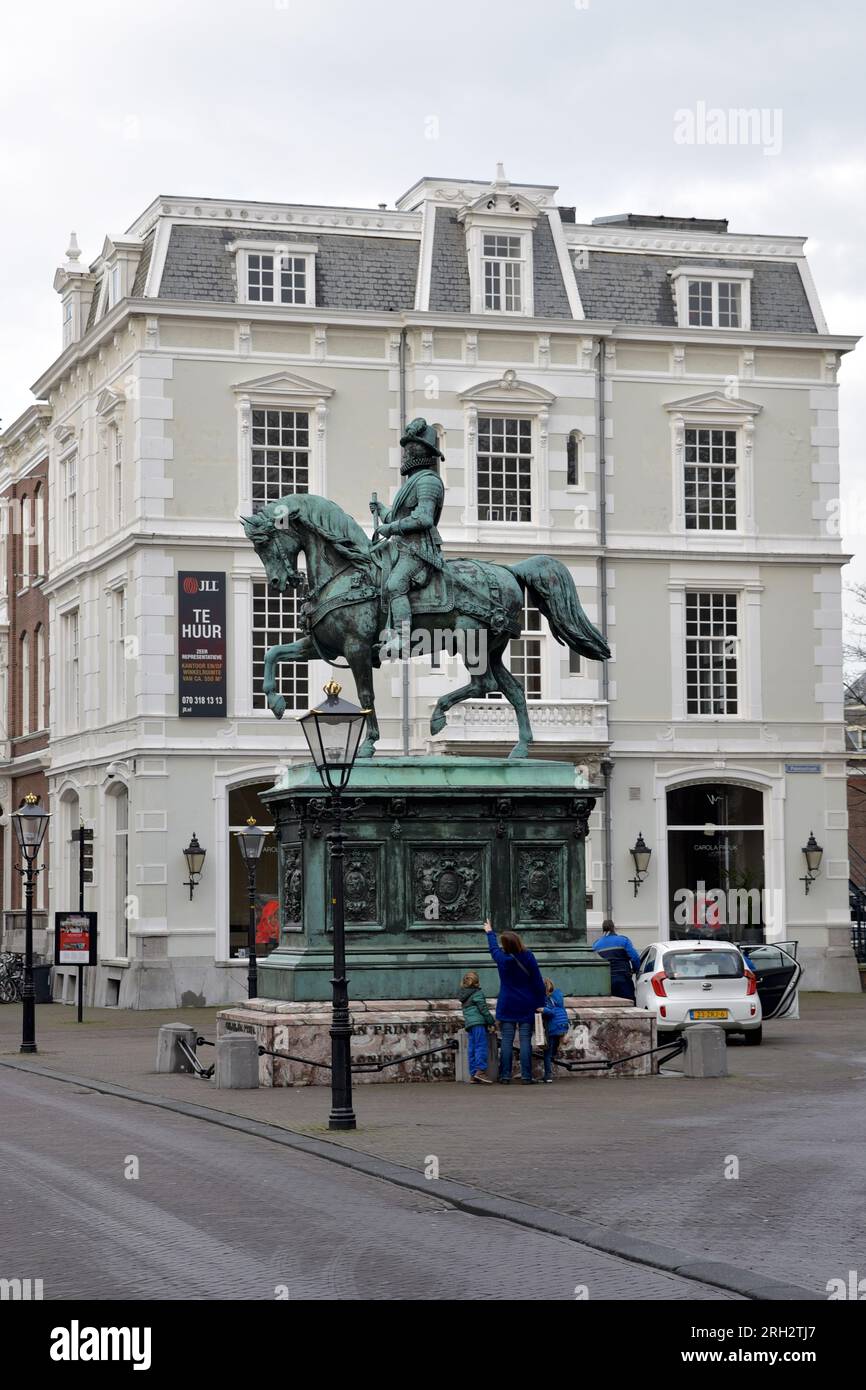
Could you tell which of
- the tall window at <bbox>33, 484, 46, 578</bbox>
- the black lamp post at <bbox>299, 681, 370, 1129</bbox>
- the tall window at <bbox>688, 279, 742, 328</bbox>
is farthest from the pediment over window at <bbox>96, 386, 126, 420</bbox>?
the black lamp post at <bbox>299, 681, 370, 1129</bbox>

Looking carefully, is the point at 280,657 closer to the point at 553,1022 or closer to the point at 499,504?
the point at 553,1022

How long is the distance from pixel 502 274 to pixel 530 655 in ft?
25.0

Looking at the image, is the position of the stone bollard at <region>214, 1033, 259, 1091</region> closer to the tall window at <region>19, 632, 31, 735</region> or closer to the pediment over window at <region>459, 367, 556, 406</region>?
the pediment over window at <region>459, 367, 556, 406</region>

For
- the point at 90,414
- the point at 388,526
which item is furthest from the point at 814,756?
the point at 388,526

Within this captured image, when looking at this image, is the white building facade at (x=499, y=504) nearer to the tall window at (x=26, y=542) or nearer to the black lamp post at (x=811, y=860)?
the black lamp post at (x=811, y=860)

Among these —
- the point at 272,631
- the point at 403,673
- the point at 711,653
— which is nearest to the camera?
the point at 403,673

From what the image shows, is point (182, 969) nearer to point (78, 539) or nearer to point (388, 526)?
point (78, 539)

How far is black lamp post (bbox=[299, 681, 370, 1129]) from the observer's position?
17.0m

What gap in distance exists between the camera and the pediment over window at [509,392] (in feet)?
138

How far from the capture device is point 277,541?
2216cm

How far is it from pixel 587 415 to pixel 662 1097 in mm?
24892

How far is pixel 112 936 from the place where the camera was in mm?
41844

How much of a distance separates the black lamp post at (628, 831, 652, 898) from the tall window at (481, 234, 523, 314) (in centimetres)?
Answer: 1081

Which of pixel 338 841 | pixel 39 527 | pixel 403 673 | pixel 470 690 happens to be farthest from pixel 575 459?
pixel 338 841
